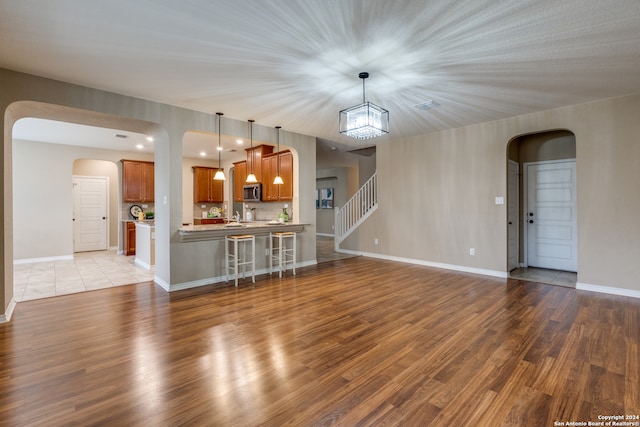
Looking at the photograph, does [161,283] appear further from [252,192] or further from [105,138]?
[105,138]

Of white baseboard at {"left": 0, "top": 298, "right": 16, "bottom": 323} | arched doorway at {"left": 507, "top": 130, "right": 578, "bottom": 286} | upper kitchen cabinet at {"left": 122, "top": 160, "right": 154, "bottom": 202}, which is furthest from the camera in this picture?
upper kitchen cabinet at {"left": 122, "top": 160, "right": 154, "bottom": 202}

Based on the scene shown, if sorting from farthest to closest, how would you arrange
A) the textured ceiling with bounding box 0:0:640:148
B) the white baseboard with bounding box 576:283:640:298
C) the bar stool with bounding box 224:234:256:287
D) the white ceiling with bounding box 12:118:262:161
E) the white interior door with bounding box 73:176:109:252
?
the white interior door with bounding box 73:176:109:252 → the white ceiling with bounding box 12:118:262:161 → the bar stool with bounding box 224:234:256:287 → the white baseboard with bounding box 576:283:640:298 → the textured ceiling with bounding box 0:0:640:148

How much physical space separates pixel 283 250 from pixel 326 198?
21.8 ft

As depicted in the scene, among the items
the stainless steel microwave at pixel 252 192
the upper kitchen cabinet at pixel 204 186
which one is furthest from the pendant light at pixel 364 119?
the upper kitchen cabinet at pixel 204 186

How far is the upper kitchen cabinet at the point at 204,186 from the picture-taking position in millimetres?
8867

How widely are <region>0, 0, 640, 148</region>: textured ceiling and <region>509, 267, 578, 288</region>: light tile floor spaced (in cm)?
275

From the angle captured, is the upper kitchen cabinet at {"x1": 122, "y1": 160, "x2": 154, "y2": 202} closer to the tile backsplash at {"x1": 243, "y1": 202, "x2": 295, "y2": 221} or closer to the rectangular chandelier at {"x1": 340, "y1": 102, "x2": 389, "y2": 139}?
the tile backsplash at {"x1": 243, "y1": 202, "x2": 295, "y2": 221}

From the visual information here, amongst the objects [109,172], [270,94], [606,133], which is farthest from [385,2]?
[109,172]

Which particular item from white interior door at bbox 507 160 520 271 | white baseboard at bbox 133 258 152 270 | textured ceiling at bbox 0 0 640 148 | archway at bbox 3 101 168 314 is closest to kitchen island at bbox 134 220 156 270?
white baseboard at bbox 133 258 152 270

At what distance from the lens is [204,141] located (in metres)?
6.68

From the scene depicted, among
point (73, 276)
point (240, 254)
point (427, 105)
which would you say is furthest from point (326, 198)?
point (73, 276)

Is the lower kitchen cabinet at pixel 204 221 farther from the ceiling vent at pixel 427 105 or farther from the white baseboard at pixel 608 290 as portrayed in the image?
the white baseboard at pixel 608 290

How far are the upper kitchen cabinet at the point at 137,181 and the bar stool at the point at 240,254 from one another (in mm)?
4483

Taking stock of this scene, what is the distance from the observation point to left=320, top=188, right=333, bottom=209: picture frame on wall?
38.8 ft
